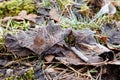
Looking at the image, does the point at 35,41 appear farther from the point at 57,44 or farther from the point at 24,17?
the point at 24,17

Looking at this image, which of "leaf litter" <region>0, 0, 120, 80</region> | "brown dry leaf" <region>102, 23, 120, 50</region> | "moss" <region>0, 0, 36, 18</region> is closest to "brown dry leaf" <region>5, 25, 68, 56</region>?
"leaf litter" <region>0, 0, 120, 80</region>

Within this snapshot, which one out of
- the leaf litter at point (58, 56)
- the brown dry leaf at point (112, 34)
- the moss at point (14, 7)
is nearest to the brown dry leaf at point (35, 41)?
the leaf litter at point (58, 56)

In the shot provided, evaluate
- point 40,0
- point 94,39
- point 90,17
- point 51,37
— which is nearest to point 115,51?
point 94,39

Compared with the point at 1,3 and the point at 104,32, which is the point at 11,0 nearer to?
the point at 1,3

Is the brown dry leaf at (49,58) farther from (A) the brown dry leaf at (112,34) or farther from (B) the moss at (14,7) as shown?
(B) the moss at (14,7)

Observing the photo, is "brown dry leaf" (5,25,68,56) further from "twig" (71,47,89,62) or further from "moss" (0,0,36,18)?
"moss" (0,0,36,18)

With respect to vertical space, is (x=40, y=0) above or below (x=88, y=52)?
above
